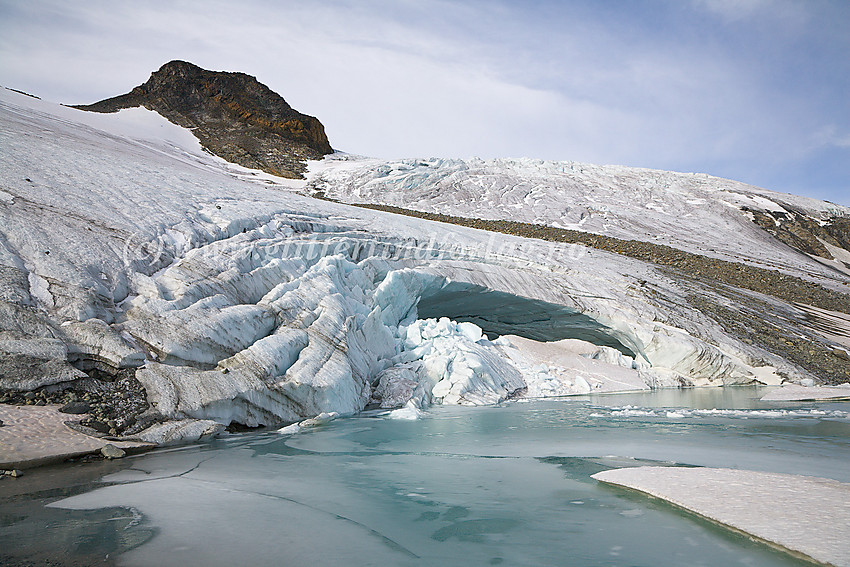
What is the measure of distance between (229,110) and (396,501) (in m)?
34.0

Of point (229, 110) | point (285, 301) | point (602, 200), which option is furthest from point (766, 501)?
point (229, 110)

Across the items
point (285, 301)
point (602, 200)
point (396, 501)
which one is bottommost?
point (396, 501)

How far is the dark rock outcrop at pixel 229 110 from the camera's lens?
99.1 ft

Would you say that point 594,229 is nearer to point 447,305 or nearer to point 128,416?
point 447,305

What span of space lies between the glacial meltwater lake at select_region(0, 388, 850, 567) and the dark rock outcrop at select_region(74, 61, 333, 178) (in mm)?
26273

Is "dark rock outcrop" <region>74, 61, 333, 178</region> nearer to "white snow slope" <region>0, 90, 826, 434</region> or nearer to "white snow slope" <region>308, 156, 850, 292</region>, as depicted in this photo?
"white snow slope" <region>308, 156, 850, 292</region>

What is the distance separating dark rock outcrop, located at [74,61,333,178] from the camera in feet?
99.1

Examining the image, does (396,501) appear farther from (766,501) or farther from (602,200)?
(602,200)

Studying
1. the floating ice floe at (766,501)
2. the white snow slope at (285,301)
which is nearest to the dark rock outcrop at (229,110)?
the white snow slope at (285,301)

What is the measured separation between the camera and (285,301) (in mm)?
6918

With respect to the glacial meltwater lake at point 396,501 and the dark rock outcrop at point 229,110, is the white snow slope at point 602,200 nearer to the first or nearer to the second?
the dark rock outcrop at point 229,110

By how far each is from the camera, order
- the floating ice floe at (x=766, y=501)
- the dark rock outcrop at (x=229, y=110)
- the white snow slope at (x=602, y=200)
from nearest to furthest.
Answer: the floating ice floe at (x=766, y=501) → the white snow slope at (x=602, y=200) → the dark rock outcrop at (x=229, y=110)

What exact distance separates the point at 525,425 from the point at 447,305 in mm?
5136

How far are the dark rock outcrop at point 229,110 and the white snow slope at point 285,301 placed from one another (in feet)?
59.3
